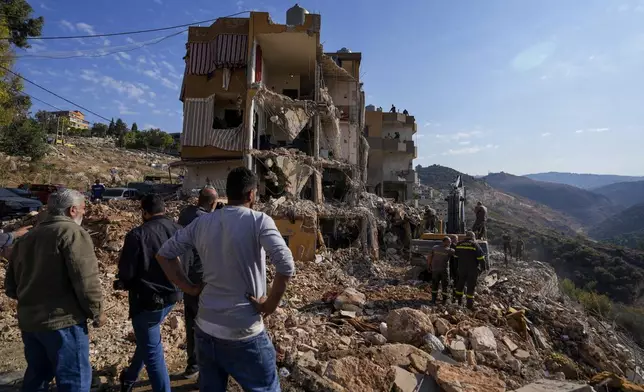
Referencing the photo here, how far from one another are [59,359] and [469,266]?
748 centimetres

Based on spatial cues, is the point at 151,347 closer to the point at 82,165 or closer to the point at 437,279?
the point at 437,279

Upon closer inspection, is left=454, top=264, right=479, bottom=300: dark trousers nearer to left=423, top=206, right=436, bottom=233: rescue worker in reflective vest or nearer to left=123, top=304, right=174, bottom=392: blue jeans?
left=123, top=304, right=174, bottom=392: blue jeans

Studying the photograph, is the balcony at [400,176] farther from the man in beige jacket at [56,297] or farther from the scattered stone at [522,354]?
the man in beige jacket at [56,297]

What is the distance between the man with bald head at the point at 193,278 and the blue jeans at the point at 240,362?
1565mm

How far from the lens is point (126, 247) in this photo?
296 cm

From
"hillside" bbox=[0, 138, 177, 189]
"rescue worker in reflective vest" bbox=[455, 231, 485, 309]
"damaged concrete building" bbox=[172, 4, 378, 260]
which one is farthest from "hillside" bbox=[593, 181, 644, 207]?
"rescue worker in reflective vest" bbox=[455, 231, 485, 309]

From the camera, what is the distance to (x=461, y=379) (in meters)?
3.87

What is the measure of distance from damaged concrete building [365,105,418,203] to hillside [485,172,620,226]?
109010 millimetres

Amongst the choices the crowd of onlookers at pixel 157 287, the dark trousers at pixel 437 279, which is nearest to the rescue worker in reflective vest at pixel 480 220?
the dark trousers at pixel 437 279

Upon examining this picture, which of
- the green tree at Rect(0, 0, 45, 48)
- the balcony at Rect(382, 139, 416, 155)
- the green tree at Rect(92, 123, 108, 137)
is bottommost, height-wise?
the balcony at Rect(382, 139, 416, 155)

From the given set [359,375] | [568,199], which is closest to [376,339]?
[359,375]

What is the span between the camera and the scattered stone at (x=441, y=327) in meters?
5.77

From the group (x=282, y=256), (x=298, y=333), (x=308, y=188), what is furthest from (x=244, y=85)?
(x=282, y=256)

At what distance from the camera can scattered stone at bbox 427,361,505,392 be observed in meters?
3.74
